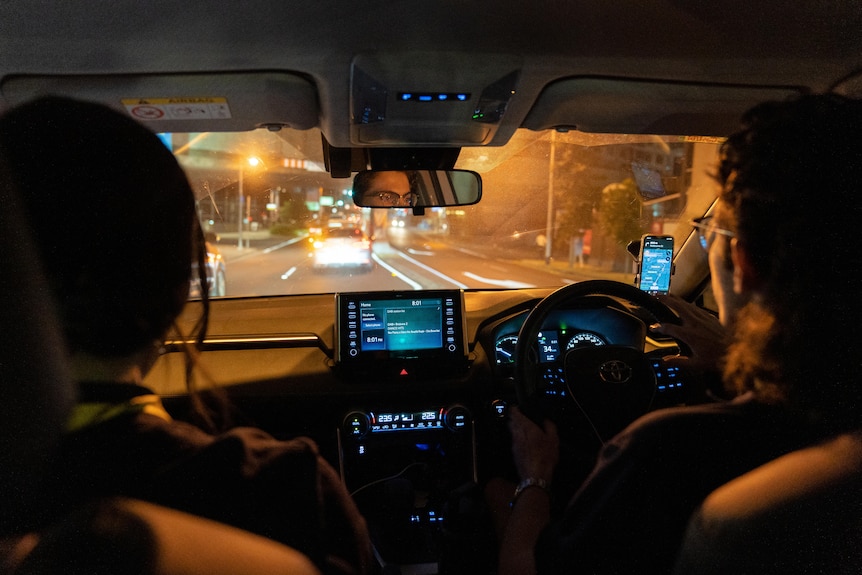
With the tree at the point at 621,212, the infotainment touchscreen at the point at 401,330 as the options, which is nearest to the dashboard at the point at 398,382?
the infotainment touchscreen at the point at 401,330

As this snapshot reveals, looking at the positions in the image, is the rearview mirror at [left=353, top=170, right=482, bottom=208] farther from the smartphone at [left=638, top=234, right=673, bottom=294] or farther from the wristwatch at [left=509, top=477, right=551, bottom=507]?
the wristwatch at [left=509, top=477, right=551, bottom=507]

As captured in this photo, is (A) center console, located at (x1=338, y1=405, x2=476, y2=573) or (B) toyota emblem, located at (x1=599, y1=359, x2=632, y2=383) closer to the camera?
(B) toyota emblem, located at (x1=599, y1=359, x2=632, y2=383)

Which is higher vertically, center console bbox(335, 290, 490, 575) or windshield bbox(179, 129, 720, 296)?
windshield bbox(179, 129, 720, 296)

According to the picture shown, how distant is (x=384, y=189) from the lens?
11.2 feet

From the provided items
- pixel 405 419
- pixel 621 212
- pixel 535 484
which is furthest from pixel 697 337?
pixel 621 212

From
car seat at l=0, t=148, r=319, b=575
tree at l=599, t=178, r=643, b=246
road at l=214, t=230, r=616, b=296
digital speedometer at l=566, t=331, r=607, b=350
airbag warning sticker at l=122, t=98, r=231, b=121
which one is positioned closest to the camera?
car seat at l=0, t=148, r=319, b=575

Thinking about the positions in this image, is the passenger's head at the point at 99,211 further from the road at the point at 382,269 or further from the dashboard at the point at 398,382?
the road at the point at 382,269

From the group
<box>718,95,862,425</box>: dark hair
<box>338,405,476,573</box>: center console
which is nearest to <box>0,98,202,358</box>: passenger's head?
<box>718,95,862,425</box>: dark hair

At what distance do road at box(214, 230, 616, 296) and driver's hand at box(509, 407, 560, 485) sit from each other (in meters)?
2.56

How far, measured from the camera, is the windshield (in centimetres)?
343

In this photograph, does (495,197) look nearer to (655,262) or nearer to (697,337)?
(655,262)

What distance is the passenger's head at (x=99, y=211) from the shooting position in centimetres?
115

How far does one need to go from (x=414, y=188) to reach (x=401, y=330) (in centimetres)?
86

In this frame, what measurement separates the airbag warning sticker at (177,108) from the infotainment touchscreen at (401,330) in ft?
4.00
